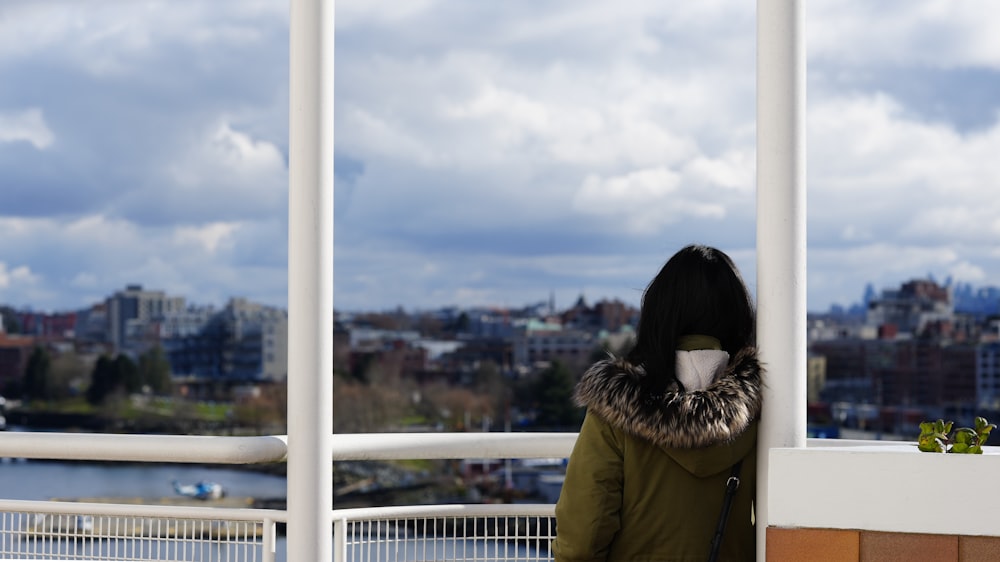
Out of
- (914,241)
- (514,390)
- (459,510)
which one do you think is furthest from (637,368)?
(914,241)

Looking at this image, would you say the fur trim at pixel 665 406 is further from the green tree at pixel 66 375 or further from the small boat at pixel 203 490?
the green tree at pixel 66 375

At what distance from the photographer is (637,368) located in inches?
91.8

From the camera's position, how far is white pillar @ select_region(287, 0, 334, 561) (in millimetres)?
3020

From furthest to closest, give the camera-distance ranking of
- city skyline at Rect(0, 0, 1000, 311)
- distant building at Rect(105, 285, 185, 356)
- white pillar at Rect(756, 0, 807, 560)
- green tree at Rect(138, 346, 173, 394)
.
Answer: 1. city skyline at Rect(0, 0, 1000, 311)
2. distant building at Rect(105, 285, 185, 356)
3. green tree at Rect(138, 346, 173, 394)
4. white pillar at Rect(756, 0, 807, 560)

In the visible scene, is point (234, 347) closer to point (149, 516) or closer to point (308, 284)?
point (149, 516)

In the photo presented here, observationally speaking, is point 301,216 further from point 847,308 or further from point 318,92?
point 847,308

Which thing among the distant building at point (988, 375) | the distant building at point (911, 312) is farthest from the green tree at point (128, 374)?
the distant building at point (988, 375)

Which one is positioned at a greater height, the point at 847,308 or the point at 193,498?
the point at 847,308

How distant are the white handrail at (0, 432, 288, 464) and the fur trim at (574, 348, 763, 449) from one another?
102 cm

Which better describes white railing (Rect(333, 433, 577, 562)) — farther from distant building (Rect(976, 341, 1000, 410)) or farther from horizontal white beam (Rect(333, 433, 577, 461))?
distant building (Rect(976, 341, 1000, 410))

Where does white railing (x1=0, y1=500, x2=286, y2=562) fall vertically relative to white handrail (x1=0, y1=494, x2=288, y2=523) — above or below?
below

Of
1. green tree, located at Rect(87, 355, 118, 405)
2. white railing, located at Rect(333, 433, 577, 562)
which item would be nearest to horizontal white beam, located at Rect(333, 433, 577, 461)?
white railing, located at Rect(333, 433, 577, 562)

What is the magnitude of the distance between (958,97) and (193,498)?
1752 inches

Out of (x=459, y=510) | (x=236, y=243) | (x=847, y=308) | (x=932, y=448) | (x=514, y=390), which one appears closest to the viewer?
(x=932, y=448)
